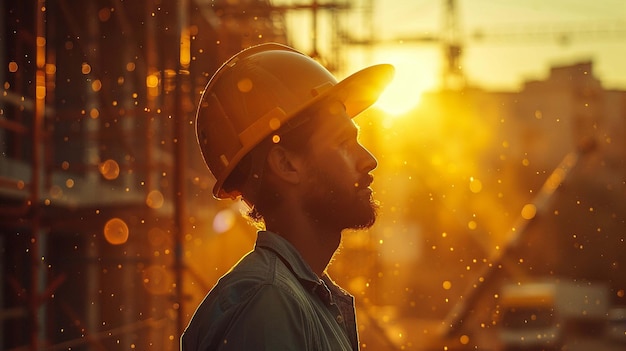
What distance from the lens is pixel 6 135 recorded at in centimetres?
782

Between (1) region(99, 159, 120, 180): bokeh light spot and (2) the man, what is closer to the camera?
(2) the man

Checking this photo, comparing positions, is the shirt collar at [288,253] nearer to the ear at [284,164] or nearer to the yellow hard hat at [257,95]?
the ear at [284,164]

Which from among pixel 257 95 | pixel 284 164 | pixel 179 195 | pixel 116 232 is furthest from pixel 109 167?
pixel 284 164

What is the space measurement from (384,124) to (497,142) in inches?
1734

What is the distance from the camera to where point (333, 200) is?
2.14m

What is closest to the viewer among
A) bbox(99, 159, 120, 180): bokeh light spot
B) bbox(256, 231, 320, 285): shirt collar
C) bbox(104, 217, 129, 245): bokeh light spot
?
bbox(256, 231, 320, 285): shirt collar

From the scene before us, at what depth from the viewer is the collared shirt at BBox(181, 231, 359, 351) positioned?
5.16ft

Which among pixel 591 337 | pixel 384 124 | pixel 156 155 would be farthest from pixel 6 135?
pixel 591 337

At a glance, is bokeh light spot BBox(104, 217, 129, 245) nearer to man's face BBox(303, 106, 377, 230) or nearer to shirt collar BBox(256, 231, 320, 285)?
man's face BBox(303, 106, 377, 230)

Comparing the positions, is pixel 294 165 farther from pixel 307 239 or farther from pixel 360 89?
pixel 360 89

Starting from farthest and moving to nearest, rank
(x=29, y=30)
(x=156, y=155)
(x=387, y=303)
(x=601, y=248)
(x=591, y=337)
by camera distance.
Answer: (x=387, y=303) < (x=601, y=248) < (x=591, y=337) < (x=156, y=155) < (x=29, y=30)

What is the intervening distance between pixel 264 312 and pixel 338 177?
2.04 feet

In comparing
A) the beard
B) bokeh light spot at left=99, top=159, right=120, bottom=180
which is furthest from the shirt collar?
bokeh light spot at left=99, top=159, right=120, bottom=180

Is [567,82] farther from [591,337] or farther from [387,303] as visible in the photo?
[591,337]
